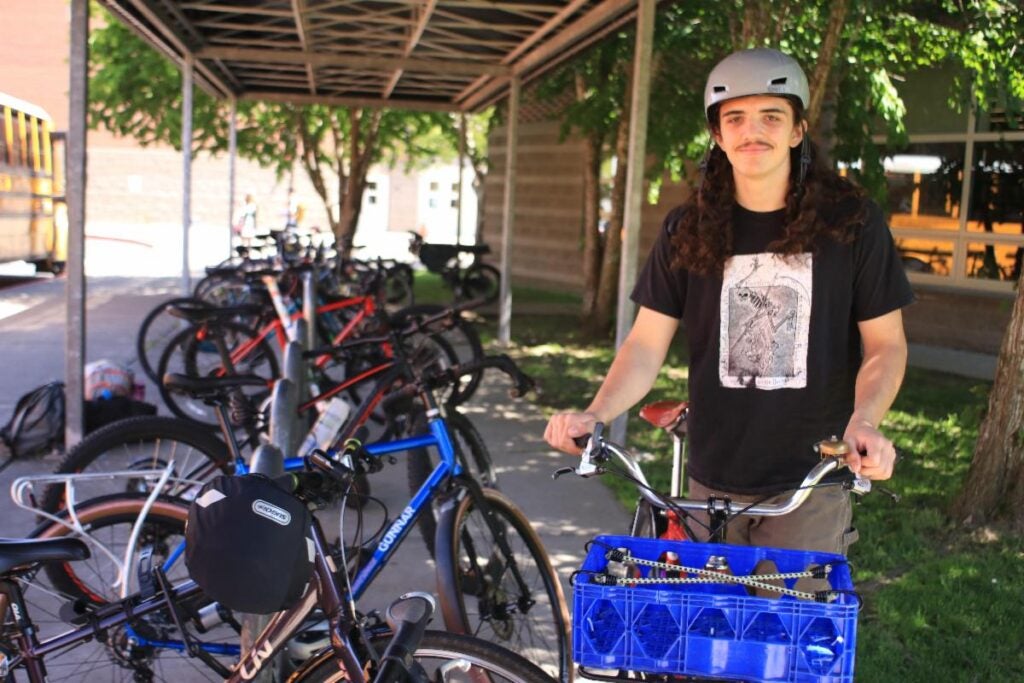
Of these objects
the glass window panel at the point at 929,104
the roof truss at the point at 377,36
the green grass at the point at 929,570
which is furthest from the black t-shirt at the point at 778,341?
the glass window panel at the point at 929,104

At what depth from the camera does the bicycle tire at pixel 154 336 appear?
841 centimetres

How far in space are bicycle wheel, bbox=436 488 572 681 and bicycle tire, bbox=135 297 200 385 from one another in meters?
4.88

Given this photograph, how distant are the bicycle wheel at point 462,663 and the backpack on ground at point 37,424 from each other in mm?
4554

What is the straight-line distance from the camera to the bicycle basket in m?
16.3

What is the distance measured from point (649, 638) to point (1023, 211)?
1028cm

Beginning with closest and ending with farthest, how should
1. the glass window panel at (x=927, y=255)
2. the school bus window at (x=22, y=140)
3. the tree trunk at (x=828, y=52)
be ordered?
the tree trunk at (x=828, y=52), the glass window panel at (x=927, y=255), the school bus window at (x=22, y=140)

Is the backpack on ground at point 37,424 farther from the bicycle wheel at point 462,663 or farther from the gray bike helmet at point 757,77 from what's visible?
the gray bike helmet at point 757,77

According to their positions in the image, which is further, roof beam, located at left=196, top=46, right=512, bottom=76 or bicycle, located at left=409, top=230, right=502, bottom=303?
bicycle, located at left=409, top=230, right=502, bottom=303

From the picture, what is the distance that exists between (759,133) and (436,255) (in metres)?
14.0

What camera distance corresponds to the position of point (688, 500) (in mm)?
2430

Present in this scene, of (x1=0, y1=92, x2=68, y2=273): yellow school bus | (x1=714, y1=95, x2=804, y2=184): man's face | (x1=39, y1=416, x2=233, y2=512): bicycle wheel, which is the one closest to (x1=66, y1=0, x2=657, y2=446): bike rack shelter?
(x1=39, y1=416, x2=233, y2=512): bicycle wheel

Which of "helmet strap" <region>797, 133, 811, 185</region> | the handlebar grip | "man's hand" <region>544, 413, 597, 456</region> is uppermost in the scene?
"helmet strap" <region>797, 133, 811, 185</region>

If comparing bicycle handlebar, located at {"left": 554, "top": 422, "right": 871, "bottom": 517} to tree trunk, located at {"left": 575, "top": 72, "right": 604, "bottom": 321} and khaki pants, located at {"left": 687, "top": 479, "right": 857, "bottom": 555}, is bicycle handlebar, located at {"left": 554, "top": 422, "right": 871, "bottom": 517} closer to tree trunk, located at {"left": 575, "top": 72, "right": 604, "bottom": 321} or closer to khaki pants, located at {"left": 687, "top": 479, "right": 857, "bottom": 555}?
khaki pants, located at {"left": 687, "top": 479, "right": 857, "bottom": 555}

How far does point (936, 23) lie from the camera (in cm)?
821
